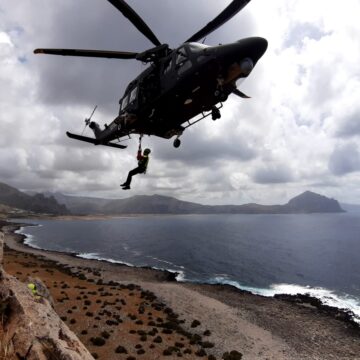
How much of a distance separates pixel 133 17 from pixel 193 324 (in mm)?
32218

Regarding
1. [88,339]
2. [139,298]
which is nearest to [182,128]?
[88,339]

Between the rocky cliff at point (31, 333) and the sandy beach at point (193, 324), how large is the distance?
1930 centimetres

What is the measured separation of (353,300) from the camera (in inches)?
2069

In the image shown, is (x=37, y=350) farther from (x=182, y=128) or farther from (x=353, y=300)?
(x=353, y=300)

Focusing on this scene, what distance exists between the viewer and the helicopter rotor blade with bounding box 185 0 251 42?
40.8 feet

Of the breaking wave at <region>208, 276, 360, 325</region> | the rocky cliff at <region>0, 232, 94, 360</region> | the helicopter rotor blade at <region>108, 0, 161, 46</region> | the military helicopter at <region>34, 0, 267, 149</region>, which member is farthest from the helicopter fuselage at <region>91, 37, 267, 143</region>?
the breaking wave at <region>208, 276, 360, 325</region>

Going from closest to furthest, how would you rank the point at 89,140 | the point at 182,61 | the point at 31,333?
the point at 31,333 < the point at 182,61 < the point at 89,140

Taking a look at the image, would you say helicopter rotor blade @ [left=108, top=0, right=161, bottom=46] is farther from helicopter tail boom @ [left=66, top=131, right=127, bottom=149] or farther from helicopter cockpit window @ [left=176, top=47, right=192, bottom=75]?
helicopter tail boom @ [left=66, top=131, right=127, bottom=149]

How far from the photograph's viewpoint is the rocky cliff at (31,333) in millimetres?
6645

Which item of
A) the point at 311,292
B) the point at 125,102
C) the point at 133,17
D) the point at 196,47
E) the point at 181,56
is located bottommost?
the point at 311,292

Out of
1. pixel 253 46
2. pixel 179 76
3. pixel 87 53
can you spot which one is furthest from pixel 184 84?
pixel 87 53

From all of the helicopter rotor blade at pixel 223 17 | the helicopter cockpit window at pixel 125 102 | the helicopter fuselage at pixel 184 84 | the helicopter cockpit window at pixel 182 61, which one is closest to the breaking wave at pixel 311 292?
the helicopter fuselage at pixel 184 84

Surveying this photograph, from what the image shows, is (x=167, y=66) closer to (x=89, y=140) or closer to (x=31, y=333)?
(x=89, y=140)

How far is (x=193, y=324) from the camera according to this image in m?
35.0
